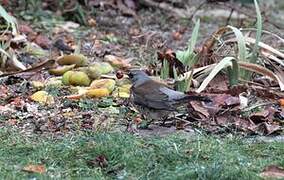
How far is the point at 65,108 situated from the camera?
15.4 feet

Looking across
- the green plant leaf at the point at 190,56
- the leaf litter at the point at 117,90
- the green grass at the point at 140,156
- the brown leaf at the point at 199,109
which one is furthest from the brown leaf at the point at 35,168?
the green plant leaf at the point at 190,56

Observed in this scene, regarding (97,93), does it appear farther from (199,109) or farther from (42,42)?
(42,42)

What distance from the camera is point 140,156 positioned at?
3656 mm

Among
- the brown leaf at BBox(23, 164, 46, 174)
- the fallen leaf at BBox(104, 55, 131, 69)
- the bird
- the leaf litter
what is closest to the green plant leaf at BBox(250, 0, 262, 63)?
the leaf litter

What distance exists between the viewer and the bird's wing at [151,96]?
4203mm

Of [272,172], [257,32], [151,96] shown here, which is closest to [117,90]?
[151,96]

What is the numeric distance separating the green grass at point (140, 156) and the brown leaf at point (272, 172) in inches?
1.4

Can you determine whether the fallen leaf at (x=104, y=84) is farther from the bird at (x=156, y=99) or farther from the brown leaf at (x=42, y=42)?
the brown leaf at (x=42, y=42)

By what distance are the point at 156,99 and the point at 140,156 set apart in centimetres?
64

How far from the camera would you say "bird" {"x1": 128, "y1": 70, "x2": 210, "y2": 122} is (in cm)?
419

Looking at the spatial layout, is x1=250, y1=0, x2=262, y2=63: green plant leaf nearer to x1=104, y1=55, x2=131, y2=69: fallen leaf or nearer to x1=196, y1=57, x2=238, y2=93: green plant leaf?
x1=196, y1=57, x2=238, y2=93: green plant leaf

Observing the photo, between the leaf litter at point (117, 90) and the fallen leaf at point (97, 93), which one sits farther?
the fallen leaf at point (97, 93)

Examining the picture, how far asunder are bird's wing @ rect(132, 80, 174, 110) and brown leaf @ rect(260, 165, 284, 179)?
0.80 metres

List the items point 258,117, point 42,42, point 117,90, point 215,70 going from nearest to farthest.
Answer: point 258,117 < point 215,70 < point 117,90 < point 42,42
